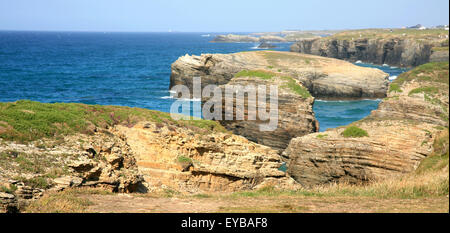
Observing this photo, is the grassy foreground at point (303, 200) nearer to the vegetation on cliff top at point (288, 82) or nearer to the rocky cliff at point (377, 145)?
the rocky cliff at point (377, 145)

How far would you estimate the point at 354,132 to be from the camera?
21.4m

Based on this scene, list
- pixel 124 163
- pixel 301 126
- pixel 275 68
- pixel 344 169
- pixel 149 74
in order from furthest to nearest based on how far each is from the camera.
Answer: pixel 149 74 < pixel 275 68 < pixel 301 126 < pixel 344 169 < pixel 124 163

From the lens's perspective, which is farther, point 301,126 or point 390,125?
point 301,126

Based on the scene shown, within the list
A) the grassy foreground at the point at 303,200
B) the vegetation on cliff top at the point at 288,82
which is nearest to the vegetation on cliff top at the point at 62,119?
the grassy foreground at the point at 303,200

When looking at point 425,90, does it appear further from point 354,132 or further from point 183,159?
point 183,159

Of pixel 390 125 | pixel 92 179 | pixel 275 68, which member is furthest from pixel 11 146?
pixel 275 68

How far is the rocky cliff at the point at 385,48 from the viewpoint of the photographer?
88.3 m

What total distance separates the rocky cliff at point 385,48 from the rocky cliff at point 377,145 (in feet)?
196

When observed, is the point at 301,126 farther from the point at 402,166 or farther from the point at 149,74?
the point at 149,74

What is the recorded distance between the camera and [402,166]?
1911cm

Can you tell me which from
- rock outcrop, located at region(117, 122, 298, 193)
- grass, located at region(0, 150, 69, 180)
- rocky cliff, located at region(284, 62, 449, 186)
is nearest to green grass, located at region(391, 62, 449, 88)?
rocky cliff, located at region(284, 62, 449, 186)

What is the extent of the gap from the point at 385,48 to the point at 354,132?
279 feet

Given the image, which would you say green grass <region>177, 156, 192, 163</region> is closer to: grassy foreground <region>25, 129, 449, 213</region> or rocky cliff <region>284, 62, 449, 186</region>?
grassy foreground <region>25, 129, 449, 213</region>
